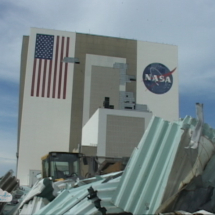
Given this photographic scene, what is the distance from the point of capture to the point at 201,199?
436 cm

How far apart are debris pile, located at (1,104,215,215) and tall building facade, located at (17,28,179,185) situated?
120ft

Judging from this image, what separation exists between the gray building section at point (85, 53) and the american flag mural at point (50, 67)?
70.7 inches

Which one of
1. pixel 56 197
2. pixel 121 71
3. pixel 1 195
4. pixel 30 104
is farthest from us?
pixel 121 71

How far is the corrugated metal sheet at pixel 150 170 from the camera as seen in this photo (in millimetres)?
4250

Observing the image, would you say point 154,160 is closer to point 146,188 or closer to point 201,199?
point 146,188

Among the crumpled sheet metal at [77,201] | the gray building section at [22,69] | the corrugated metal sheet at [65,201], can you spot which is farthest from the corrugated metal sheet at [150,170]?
the gray building section at [22,69]

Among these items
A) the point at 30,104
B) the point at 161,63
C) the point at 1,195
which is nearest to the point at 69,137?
the point at 30,104

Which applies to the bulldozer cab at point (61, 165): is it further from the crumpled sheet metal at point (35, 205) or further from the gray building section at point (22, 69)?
the gray building section at point (22, 69)

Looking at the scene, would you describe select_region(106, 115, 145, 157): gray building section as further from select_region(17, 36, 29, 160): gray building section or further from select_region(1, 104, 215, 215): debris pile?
select_region(1, 104, 215, 215): debris pile

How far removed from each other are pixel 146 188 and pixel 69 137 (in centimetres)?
3987

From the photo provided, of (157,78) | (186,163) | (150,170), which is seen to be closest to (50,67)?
(157,78)

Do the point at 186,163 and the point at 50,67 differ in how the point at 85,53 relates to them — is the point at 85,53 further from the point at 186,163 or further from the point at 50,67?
the point at 186,163

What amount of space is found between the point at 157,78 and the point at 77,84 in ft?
40.6

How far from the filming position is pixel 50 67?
145ft
